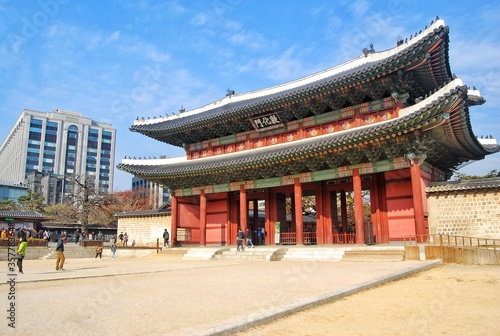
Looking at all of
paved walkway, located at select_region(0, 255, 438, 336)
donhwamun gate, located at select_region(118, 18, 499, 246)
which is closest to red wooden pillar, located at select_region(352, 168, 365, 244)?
donhwamun gate, located at select_region(118, 18, 499, 246)

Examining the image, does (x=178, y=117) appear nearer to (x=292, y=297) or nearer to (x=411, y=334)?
(x=292, y=297)

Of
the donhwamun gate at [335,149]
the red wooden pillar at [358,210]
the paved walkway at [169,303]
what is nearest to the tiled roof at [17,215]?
the donhwamun gate at [335,149]

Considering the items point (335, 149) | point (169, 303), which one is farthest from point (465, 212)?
point (169, 303)

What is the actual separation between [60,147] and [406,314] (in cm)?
11506

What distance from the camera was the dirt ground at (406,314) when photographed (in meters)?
5.05

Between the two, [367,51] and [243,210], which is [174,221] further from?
[367,51]

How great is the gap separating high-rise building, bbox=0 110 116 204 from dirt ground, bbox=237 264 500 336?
98.5 m

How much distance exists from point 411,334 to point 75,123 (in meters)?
119

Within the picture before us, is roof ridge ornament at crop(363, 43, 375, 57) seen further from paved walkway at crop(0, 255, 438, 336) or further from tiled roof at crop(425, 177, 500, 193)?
paved walkway at crop(0, 255, 438, 336)

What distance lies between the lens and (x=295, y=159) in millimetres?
20672

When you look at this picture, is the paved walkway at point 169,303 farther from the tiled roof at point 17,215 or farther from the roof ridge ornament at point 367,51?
the tiled roof at point 17,215

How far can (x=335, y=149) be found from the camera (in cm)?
1895

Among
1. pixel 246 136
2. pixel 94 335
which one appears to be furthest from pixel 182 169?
pixel 94 335

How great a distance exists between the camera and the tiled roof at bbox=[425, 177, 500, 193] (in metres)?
17.2
